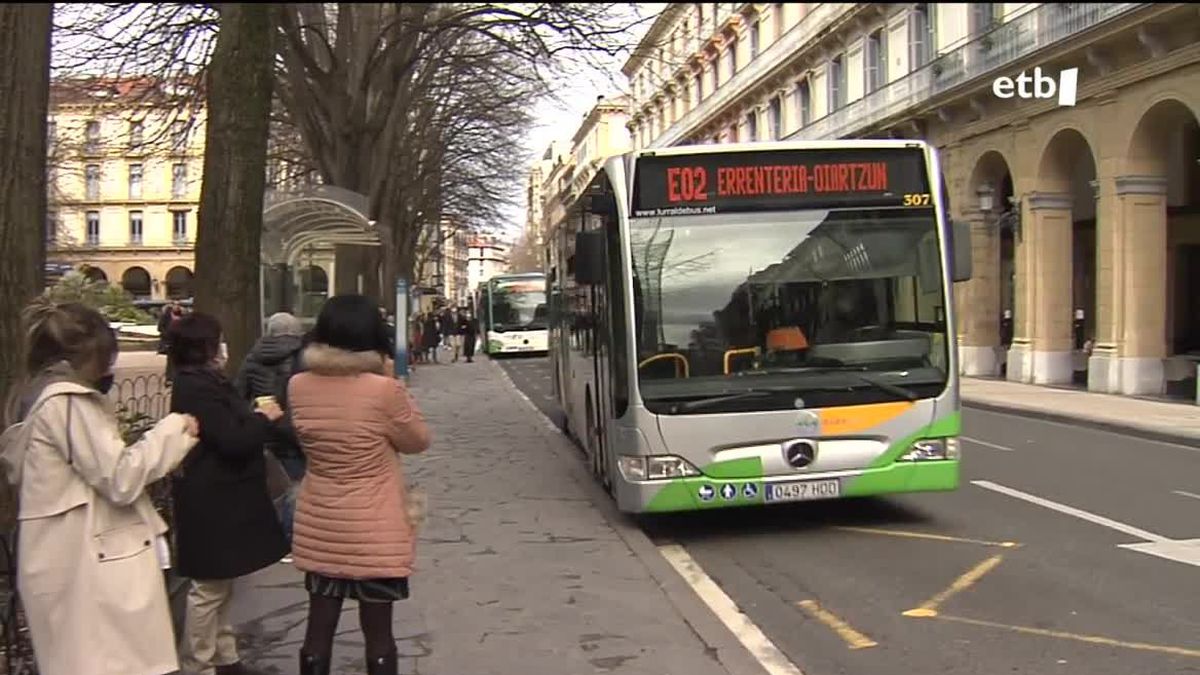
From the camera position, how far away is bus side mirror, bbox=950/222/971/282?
8.69 m

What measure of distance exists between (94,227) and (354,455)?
297 feet

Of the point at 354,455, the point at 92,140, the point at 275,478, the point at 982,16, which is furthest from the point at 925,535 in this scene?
the point at 982,16

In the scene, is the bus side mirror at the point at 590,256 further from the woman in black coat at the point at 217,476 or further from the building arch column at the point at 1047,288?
the building arch column at the point at 1047,288

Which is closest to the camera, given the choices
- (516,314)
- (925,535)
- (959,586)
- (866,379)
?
(959,586)

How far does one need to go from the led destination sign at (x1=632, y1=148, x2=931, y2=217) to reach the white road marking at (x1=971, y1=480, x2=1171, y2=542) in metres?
2.94

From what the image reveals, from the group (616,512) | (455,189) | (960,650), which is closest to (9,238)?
(960,650)

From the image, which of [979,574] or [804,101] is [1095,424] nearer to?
[979,574]

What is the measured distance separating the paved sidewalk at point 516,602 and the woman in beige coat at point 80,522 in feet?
6.32

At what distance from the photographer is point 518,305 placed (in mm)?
43438

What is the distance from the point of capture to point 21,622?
4641mm

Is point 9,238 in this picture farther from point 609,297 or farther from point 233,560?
point 609,297

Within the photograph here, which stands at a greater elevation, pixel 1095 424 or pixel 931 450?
pixel 931 450

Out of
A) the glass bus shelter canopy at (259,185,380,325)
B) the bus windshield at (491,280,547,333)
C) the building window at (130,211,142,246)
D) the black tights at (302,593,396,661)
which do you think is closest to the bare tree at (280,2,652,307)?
the glass bus shelter canopy at (259,185,380,325)

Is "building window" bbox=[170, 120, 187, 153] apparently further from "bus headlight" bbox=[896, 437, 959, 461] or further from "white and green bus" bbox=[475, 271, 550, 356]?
"white and green bus" bbox=[475, 271, 550, 356]
